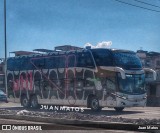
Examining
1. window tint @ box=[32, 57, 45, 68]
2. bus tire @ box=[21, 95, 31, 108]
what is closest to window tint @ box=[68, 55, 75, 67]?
window tint @ box=[32, 57, 45, 68]

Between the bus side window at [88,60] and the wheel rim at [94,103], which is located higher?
the bus side window at [88,60]

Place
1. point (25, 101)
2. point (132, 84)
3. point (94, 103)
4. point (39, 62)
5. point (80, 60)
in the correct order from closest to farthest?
point (80, 60), point (132, 84), point (94, 103), point (39, 62), point (25, 101)

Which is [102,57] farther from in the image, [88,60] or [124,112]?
[124,112]

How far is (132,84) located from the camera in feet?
52.7

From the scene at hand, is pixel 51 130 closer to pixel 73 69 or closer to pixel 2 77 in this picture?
pixel 73 69

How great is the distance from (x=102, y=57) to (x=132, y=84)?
154 centimetres

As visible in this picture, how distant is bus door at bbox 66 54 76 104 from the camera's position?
50.2 ft

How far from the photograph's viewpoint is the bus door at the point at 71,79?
1531 centimetres

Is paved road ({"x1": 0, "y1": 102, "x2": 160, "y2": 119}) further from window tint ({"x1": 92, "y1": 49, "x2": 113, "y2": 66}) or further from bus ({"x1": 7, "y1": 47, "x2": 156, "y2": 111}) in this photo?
window tint ({"x1": 92, "y1": 49, "x2": 113, "y2": 66})

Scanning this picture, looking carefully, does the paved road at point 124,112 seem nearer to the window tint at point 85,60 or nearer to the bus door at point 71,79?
the bus door at point 71,79

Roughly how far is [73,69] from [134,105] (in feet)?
9.82

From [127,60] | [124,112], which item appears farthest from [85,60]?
[124,112]

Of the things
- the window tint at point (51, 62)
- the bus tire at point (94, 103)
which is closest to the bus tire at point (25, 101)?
the window tint at point (51, 62)

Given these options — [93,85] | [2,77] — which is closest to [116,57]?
[93,85]
